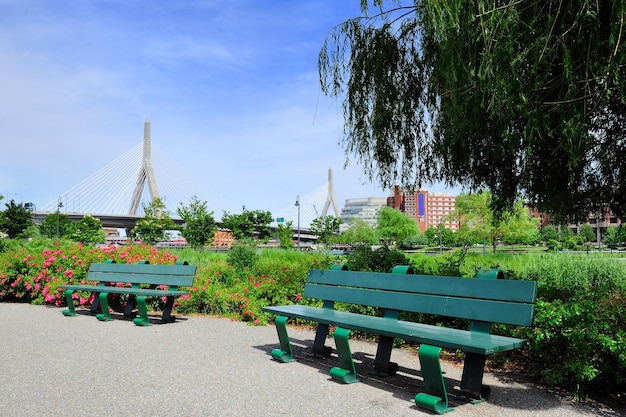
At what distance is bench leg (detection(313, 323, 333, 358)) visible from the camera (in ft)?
17.9

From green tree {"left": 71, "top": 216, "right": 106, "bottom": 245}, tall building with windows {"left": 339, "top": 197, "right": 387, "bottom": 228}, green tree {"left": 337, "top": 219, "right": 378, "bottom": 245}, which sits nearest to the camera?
green tree {"left": 71, "top": 216, "right": 106, "bottom": 245}

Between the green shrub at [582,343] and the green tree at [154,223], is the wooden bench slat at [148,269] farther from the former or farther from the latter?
the green tree at [154,223]

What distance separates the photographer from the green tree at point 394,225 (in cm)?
7544

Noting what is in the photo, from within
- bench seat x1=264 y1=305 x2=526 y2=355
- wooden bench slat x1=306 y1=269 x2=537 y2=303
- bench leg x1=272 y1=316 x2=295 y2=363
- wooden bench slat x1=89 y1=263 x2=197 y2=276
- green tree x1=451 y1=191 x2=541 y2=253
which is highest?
green tree x1=451 y1=191 x2=541 y2=253

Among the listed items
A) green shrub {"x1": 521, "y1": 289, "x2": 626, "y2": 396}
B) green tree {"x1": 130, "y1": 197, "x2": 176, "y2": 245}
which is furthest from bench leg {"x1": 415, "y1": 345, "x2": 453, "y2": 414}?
green tree {"x1": 130, "y1": 197, "x2": 176, "y2": 245}

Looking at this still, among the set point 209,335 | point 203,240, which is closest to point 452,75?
point 209,335

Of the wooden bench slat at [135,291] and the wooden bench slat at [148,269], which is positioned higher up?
the wooden bench slat at [148,269]

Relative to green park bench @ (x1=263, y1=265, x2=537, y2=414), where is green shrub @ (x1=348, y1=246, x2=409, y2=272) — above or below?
above

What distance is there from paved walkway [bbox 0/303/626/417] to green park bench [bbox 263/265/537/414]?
175 mm

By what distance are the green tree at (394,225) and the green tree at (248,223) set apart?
21.4 metres

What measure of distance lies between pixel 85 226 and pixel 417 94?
203 feet

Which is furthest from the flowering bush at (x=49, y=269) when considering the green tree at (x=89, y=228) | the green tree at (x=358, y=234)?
the green tree at (x=358, y=234)

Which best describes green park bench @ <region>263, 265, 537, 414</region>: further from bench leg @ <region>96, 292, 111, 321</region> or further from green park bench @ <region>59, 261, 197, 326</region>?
bench leg @ <region>96, 292, 111, 321</region>

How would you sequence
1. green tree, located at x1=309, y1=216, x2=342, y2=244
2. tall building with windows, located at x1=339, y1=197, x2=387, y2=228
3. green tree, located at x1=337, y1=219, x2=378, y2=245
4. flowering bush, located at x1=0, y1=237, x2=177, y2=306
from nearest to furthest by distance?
1. flowering bush, located at x1=0, y1=237, x2=177, y2=306
2. green tree, located at x1=309, y1=216, x2=342, y2=244
3. green tree, located at x1=337, y1=219, x2=378, y2=245
4. tall building with windows, located at x1=339, y1=197, x2=387, y2=228
